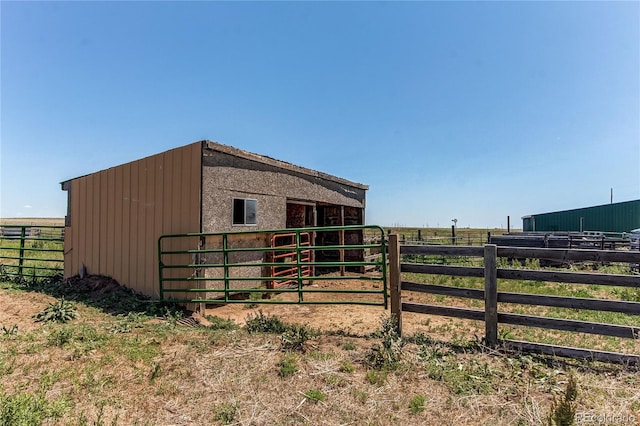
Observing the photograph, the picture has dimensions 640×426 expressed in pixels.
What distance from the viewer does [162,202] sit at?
22.2 ft

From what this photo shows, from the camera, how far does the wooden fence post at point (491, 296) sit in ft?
12.7

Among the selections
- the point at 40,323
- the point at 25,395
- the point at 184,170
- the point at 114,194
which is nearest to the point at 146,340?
the point at 25,395

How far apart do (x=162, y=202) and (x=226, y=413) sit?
5.13 meters

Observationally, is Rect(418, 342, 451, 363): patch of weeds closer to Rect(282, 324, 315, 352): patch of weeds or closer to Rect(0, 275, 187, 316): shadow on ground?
Rect(282, 324, 315, 352): patch of weeds

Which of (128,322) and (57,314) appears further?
(57,314)

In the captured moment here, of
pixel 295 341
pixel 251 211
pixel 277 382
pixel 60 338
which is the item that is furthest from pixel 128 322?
pixel 277 382

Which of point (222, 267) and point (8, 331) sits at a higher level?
point (222, 267)

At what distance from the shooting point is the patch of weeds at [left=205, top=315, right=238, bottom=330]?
5056mm

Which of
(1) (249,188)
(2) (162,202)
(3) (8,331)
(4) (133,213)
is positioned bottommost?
(3) (8,331)

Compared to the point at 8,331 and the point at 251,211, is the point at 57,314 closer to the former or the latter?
the point at 8,331

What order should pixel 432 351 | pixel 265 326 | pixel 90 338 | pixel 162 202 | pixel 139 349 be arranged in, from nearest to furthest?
1. pixel 432 351
2. pixel 139 349
3. pixel 90 338
4. pixel 265 326
5. pixel 162 202

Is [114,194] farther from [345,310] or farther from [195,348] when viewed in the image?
[345,310]

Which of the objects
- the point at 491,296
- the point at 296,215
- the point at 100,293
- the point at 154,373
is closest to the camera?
the point at 154,373

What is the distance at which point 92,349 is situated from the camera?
13.2 ft
